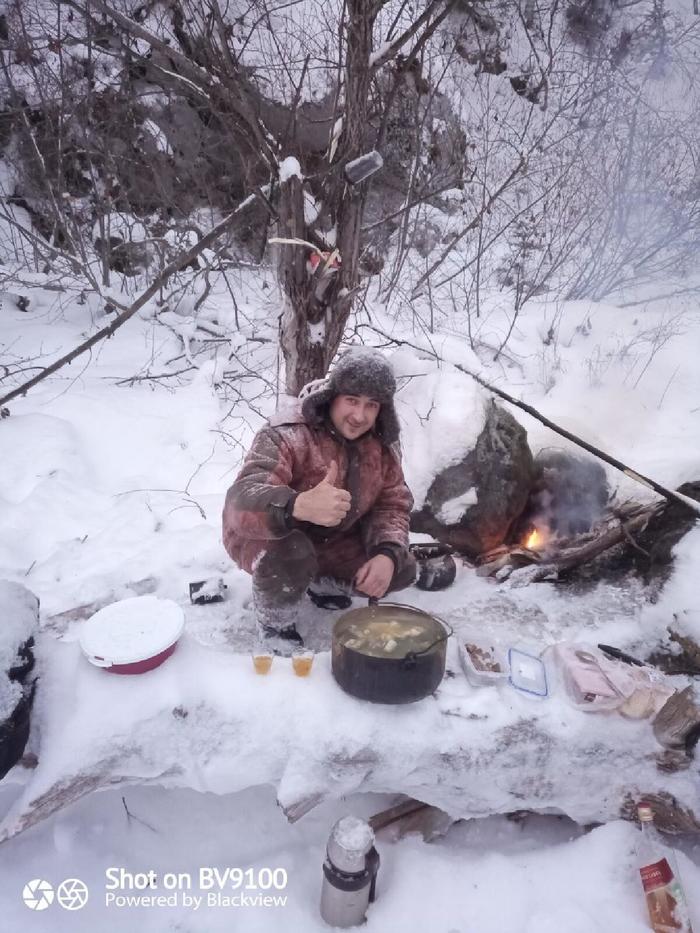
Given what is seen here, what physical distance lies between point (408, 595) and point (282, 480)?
123 centimetres

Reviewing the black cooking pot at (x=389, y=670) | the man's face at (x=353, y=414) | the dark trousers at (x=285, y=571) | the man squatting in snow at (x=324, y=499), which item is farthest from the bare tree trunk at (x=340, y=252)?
the black cooking pot at (x=389, y=670)

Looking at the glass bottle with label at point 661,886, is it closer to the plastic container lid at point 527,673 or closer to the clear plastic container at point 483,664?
the plastic container lid at point 527,673

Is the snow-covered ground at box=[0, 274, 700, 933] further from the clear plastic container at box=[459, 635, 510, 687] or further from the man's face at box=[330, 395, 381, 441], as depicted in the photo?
the man's face at box=[330, 395, 381, 441]

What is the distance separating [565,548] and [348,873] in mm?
2661

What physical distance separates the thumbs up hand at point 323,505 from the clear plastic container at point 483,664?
0.86 metres

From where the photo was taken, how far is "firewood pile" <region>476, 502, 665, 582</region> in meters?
3.27

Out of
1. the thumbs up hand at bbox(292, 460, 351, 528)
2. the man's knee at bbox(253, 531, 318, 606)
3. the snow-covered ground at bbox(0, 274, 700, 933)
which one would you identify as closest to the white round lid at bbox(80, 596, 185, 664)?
the snow-covered ground at bbox(0, 274, 700, 933)

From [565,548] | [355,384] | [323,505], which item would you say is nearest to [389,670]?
[323,505]

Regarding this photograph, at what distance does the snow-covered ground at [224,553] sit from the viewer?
73.9 inches

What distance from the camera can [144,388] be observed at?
6.45m

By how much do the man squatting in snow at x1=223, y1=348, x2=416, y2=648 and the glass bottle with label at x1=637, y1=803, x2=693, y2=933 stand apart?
1.44 metres

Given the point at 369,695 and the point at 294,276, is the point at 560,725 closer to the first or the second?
the point at 369,695

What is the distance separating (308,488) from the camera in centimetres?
272

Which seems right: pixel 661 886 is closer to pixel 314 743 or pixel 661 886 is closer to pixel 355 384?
pixel 314 743
